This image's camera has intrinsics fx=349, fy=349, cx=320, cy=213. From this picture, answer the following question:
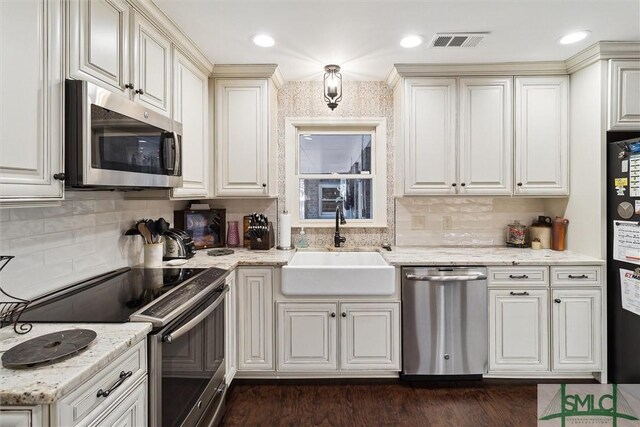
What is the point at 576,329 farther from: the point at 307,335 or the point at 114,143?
the point at 114,143

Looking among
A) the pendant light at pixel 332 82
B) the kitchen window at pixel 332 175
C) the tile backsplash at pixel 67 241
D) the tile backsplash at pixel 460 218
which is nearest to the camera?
the tile backsplash at pixel 67 241

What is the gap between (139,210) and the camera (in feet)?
7.73

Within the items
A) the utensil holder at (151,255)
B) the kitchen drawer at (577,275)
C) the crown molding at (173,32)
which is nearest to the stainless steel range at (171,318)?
the utensil holder at (151,255)

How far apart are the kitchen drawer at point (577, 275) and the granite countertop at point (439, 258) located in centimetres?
5

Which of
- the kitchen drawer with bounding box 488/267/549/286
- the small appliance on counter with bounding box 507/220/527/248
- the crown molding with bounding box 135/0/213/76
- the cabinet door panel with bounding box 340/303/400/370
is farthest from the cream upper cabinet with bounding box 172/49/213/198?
the small appliance on counter with bounding box 507/220/527/248

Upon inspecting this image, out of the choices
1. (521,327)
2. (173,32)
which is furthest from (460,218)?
(173,32)

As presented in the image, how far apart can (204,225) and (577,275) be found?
2.85 metres

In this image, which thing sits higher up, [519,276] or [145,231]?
[145,231]

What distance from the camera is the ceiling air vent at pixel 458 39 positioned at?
88.7 inches

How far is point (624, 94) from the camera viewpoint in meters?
2.44

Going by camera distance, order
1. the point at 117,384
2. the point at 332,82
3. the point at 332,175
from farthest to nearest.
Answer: the point at 332,175 < the point at 332,82 < the point at 117,384

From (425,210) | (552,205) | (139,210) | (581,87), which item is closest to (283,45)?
(139,210)

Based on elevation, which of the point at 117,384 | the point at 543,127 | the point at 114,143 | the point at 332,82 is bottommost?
the point at 117,384

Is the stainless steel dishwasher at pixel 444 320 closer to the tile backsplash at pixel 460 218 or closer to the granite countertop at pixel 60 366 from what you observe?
the tile backsplash at pixel 460 218
